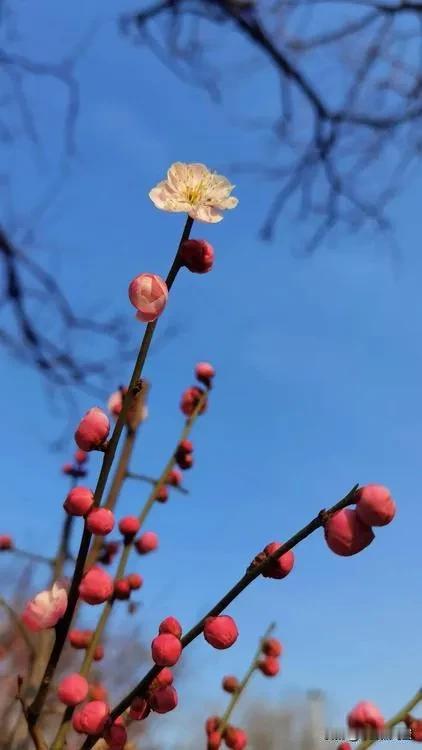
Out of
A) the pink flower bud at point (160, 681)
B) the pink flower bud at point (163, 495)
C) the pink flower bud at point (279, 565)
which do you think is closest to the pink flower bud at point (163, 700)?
the pink flower bud at point (160, 681)

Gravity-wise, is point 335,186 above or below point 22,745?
above

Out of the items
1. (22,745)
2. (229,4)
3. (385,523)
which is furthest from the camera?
(229,4)

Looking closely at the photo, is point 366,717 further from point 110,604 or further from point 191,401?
point 191,401

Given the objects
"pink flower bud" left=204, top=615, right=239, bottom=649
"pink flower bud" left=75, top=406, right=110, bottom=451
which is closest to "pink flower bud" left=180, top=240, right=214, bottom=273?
"pink flower bud" left=75, top=406, right=110, bottom=451

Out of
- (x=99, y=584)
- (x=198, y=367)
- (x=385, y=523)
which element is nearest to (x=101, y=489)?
(x=99, y=584)

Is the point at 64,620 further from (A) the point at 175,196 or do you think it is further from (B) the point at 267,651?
(B) the point at 267,651

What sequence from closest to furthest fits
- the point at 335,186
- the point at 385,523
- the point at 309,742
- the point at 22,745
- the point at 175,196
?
1. the point at 385,523
2. the point at 175,196
3. the point at 22,745
4. the point at 309,742
5. the point at 335,186

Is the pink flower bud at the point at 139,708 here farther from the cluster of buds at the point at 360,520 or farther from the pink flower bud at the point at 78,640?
the pink flower bud at the point at 78,640
